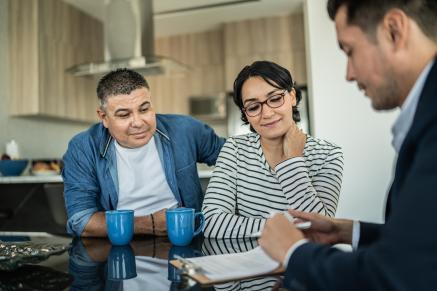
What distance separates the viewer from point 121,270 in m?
0.85

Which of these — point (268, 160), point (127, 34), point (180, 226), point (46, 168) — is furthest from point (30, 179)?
point (180, 226)

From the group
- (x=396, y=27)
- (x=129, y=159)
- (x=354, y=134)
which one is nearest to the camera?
(x=396, y=27)

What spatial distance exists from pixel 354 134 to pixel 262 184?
1.70 metres

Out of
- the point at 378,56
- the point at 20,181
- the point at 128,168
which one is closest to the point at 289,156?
the point at 128,168

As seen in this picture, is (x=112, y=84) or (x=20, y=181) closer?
(x=112, y=84)

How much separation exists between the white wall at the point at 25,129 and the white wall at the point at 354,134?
2.69m

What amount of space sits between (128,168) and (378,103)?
4.09 feet

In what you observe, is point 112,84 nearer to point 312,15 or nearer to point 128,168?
point 128,168

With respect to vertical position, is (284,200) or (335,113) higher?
(335,113)

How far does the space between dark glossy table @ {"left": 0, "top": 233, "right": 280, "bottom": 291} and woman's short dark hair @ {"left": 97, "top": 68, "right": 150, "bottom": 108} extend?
25.4 inches

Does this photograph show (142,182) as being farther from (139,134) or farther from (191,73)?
(191,73)

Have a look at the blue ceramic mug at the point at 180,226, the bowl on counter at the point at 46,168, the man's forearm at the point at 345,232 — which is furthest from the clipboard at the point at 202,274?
the bowl on counter at the point at 46,168

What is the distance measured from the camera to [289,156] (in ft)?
4.68

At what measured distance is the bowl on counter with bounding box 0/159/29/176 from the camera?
3.22m
